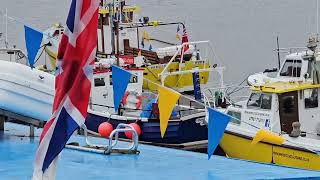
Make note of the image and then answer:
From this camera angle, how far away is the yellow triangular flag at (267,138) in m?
14.9

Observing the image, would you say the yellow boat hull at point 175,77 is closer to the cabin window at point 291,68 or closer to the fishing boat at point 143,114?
the fishing boat at point 143,114

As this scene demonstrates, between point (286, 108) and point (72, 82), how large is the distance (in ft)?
39.6

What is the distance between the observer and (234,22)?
6312 cm

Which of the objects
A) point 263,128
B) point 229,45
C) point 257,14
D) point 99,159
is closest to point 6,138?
point 99,159

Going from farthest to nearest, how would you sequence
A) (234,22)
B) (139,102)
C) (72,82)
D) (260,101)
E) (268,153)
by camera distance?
(234,22)
(139,102)
(260,101)
(268,153)
(72,82)

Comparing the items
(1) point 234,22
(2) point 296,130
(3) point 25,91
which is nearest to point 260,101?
(2) point 296,130

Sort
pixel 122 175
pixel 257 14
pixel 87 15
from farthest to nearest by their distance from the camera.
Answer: pixel 257 14 → pixel 122 175 → pixel 87 15

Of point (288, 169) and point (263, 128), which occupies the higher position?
point (288, 169)

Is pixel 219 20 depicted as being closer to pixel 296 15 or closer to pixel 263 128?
pixel 296 15

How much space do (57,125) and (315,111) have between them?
41.0 ft

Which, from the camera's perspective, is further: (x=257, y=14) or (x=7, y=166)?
(x=257, y=14)

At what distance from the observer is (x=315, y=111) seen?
16.4 m

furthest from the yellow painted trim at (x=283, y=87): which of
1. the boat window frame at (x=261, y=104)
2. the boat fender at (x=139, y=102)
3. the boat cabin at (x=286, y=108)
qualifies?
the boat fender at (x=139, y=102)

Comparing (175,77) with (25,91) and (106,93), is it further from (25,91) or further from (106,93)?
(25,91)
